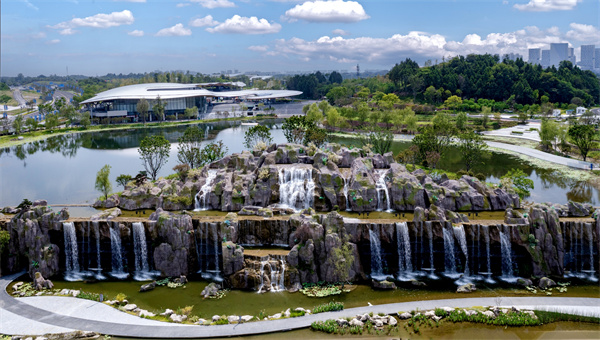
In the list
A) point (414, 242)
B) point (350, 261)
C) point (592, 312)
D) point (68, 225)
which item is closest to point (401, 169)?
point (414, 242)

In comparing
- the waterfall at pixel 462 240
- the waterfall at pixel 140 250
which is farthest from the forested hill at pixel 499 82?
the waterfall at pixel 140 250

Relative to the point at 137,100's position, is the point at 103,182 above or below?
below

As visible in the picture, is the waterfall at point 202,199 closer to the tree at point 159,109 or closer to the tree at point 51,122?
Answer: the tree at point 51,122

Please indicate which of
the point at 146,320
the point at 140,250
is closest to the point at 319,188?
the point at 140,250

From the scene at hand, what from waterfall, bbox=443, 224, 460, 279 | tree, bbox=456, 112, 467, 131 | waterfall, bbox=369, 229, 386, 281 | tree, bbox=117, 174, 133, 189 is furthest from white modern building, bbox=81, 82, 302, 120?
waterfall, bbox=443, 224, 460, 279

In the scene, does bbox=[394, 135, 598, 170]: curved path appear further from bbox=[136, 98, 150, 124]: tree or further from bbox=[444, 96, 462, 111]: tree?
bbox=[136, 98, 150, 124]: tree

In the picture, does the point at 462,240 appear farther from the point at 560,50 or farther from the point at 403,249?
the point at 560,50
